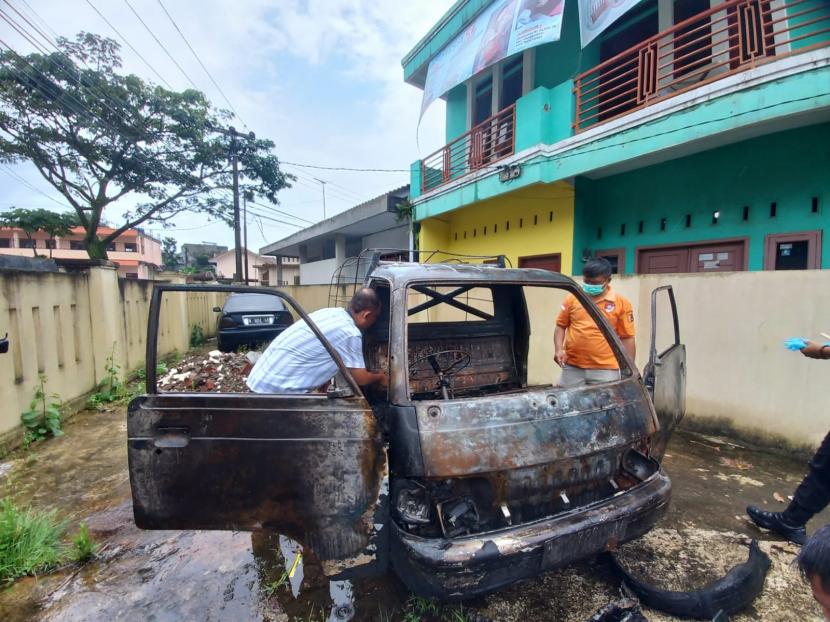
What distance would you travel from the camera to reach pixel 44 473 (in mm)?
3285

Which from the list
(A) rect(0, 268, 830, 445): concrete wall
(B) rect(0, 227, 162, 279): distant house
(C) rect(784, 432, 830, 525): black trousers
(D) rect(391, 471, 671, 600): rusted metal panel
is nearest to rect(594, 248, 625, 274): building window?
(A) rect(0, 268, 830, 445): concrete wall

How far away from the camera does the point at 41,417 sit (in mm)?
3951

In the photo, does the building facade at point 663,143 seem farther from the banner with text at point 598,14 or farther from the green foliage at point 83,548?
the green foliage at point 83,548

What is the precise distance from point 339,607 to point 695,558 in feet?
6.63

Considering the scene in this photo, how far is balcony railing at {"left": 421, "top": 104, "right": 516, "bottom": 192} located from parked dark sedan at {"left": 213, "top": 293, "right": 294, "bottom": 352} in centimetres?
495

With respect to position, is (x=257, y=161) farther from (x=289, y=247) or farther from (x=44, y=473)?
(x=44, y=473)

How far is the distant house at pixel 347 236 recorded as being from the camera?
11.5m

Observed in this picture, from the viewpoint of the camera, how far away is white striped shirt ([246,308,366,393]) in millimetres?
2121

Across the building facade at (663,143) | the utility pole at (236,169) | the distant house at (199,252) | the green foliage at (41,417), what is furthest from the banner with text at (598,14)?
the distant house at (199,252)

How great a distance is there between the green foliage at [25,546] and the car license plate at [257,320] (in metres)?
5.44

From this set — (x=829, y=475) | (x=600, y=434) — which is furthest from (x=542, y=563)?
(x=829, y=475)

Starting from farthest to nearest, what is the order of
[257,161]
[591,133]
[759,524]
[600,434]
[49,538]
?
1. [257,161]
2. [591,133]
3. [759,524]
4. [49,538]
5. [600,434]

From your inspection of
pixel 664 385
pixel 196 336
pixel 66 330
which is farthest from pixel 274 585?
pixel 196 336

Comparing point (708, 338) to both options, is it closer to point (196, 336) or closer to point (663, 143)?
point (663, 143)
